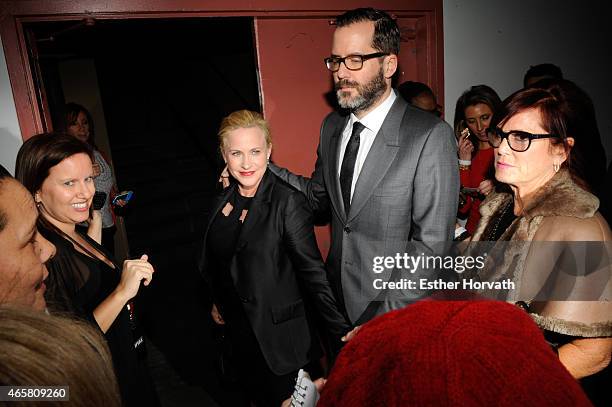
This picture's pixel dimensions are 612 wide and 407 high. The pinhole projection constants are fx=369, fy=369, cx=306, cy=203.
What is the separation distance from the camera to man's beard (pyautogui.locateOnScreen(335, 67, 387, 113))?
2057 mm

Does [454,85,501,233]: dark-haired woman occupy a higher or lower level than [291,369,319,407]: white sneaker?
higher

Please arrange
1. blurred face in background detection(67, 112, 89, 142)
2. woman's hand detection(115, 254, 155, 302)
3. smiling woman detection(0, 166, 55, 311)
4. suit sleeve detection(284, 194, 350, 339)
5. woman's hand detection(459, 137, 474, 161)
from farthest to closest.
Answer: blurred face in background detection(67, 112, 89, 142) < woman's hand detection(459, 137, 474, 161) < suit sleeve detection(284, 194, 350, 339) < woman's hand detection(115, 254, 155, 302) < smiling woman detection(0, 166, 55, 311)

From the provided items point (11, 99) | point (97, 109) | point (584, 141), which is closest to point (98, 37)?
point (97, 109)

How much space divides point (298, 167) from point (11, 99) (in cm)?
194

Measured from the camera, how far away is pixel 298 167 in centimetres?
307

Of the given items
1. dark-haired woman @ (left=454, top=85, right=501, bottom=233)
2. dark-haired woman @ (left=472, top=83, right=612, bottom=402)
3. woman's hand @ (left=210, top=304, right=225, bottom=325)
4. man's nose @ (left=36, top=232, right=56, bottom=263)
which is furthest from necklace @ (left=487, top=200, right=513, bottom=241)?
man's nose @ (left=36, top=232, right=56, bottom=263)

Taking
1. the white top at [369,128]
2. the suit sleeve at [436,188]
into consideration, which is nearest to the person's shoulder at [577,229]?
the suit sleeve at [436,188]

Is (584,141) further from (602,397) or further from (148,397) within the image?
(148,397)

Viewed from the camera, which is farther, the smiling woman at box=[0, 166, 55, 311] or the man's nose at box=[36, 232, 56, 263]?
the man's nose at box=[36, 232, 56, 263]

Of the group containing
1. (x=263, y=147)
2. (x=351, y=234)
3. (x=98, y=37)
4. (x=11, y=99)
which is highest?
(x=98, y=37)

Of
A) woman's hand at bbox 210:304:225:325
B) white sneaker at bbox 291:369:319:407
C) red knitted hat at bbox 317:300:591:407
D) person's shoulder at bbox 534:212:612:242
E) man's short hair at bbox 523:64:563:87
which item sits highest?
man's short hair at bbox 523:64:563:87

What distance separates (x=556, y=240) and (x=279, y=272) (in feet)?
4.49

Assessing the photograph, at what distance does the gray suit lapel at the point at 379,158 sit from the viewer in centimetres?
Result: 199

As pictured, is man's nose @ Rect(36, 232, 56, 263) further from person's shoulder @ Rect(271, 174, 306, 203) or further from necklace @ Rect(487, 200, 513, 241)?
necklace @ Rect(487, 200, 513, 241)
